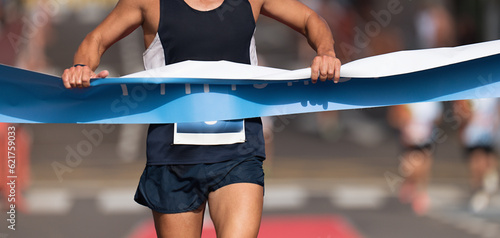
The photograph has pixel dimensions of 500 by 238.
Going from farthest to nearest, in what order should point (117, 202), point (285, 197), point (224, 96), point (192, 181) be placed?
point (117, 202)
point (285, 197)
point (224, 96)
point (192, 181)

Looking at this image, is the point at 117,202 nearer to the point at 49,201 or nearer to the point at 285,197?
the point at 49,201

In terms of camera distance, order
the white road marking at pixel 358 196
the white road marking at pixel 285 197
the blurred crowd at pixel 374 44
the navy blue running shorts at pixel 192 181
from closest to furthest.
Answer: the navy blue running shorts at pixel 192 181
the blurred crowd at pixel 374 44
the white road marking at pixel 285 197
the white road marking at pixel 358 196

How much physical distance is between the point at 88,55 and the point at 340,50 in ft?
Answer: 47.7

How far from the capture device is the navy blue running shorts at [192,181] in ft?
12.5

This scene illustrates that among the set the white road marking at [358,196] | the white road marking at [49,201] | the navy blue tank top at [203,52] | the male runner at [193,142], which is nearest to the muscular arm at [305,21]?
the male runner at [193,142]

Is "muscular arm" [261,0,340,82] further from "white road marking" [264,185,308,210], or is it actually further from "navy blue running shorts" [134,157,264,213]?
"white road marking" [264,185,308,210]

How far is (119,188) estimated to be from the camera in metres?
10.9

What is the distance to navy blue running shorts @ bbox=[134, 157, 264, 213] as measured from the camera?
3.80m

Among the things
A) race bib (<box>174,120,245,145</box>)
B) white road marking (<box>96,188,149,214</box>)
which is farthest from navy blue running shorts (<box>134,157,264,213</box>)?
white road marking (<box>96,188,149,214</box>)

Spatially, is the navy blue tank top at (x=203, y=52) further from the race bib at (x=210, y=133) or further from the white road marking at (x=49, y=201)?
Answer: the white road marking at (x=49, y=201)

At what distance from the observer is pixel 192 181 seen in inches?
151

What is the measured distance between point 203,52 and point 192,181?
580mm

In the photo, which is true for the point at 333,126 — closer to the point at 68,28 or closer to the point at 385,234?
the point at 68,28

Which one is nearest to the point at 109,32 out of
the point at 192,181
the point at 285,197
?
the point at 192,181
